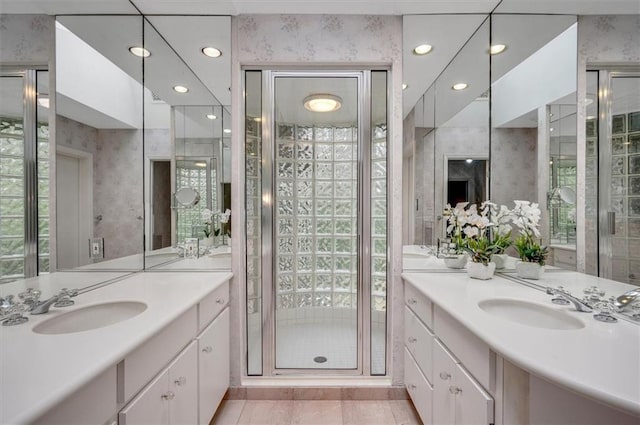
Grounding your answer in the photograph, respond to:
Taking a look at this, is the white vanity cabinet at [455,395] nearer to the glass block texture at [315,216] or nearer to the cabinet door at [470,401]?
the cabinet door at [470,401]

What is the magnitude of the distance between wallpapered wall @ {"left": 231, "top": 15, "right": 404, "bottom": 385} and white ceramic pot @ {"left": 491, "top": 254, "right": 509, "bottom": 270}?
2.03 feet

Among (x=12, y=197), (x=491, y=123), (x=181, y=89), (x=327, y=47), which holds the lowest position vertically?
(x=12, y=197)

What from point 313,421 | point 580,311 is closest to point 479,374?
point 580,311

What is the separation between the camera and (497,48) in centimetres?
180

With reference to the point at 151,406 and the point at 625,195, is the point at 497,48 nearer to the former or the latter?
the point at 625,195

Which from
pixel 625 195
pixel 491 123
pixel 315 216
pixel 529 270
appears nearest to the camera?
pixel 625 195

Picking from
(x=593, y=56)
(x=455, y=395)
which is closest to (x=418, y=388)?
(x=455, y=395)

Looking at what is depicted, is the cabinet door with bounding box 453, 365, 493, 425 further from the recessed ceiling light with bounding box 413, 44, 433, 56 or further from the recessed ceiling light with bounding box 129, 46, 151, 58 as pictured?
the recessed ceiling light with bounding box 129, 46, 151, 58

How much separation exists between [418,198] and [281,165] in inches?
41.7

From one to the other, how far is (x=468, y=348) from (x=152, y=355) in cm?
119

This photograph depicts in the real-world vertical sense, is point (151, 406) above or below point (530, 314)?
below

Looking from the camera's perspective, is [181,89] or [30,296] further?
[181,89]

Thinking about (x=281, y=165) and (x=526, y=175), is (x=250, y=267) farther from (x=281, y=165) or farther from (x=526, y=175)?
(x=526, y=175)

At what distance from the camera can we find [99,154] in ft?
4.68
